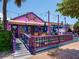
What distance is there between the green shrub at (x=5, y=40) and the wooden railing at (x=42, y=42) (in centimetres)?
193

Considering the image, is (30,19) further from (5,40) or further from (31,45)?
(5,40)

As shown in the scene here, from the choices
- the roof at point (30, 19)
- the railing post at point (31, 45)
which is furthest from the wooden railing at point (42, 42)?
the roof at point (30, 19)

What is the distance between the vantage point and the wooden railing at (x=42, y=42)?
20.0m

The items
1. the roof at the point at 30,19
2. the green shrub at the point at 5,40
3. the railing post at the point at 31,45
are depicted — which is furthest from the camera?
the roof at the point at 30,19

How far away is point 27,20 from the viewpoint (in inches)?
1438

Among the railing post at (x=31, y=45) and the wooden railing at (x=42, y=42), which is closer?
the railing post at (x=31, y=45)

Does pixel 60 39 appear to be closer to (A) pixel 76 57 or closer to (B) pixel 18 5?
(B) pixel 18 5

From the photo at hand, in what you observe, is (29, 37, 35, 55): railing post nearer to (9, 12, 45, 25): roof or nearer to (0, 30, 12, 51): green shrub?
A: (0, 30, 12, 51): green shrub

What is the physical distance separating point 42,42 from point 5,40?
4.23 m

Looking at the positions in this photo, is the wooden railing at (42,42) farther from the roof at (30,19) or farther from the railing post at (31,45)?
the roof at (30,19)

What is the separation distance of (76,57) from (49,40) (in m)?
A: 6.29

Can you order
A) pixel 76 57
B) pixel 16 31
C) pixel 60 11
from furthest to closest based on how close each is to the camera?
pixel 16 31 < pixel 76 57 < pixel 60 11

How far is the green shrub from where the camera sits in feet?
63.5

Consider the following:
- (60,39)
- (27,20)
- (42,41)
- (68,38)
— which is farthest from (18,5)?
(27,20)
